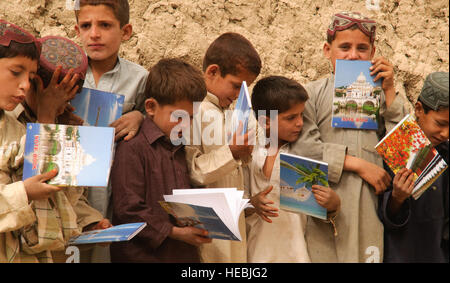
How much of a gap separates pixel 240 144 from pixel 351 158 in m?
0.62

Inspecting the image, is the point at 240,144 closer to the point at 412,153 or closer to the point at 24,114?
the point at 412,153

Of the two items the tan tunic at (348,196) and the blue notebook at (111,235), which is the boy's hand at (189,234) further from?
the tan tunic at (348,196)

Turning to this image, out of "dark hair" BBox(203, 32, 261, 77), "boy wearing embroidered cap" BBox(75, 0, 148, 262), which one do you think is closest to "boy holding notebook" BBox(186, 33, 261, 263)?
"dark hair" BBox(203, 32, 261, 77)

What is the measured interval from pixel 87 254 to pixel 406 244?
60.3 inches

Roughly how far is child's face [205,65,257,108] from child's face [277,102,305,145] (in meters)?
0.27

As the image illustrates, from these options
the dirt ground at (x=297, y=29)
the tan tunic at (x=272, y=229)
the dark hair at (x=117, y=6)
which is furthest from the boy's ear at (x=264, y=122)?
the dark hair at (x=117, y=6)

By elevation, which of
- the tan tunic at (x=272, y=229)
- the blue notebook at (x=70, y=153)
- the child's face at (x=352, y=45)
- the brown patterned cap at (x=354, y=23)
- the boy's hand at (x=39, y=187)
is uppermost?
the brown patterned cap at (x=354, y=23)

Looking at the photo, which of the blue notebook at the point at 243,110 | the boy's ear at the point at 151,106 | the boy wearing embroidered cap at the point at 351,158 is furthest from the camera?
the boy wearing embroidered cap at the point at 351,158

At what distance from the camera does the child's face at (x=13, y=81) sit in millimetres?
2451

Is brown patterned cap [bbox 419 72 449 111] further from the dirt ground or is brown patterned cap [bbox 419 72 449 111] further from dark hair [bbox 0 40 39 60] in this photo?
dark hair [bbox 0 40 39 60]

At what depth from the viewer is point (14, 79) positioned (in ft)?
8.13

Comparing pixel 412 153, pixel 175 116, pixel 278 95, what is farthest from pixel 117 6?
pixel 412 153

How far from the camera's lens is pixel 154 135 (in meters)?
2.77

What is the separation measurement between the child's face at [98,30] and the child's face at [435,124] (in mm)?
1587
